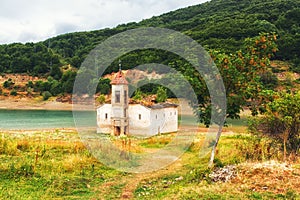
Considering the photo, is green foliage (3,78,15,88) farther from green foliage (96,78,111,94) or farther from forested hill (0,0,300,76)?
green foliage (96,78,111,94)

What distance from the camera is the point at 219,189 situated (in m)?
9.45

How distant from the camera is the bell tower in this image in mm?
30852

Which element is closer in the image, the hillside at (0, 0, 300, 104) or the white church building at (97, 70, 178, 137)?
the white church building at (97, 70, 178, 137)

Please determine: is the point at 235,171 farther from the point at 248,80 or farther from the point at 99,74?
the point at 99,74

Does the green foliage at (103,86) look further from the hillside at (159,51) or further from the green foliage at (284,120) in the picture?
the green foliage at (284,120)

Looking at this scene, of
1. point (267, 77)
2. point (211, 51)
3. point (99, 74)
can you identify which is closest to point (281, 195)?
point (211, 51)

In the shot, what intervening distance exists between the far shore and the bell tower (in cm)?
3549

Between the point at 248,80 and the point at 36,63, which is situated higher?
the point at 36,63

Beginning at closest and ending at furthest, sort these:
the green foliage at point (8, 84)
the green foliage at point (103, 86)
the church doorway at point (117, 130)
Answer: the church doorway at point (117, 130), the green foliage at point (103, 86), the green foliage at point (8, 84)

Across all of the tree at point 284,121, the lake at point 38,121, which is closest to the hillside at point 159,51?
the lake at point 38,121

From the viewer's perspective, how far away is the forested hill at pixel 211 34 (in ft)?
230

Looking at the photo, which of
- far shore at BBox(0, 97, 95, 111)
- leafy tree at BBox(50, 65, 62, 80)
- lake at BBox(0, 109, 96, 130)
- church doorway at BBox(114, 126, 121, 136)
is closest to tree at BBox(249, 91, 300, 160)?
church doorway at BBox(114, 126, 121, 136)

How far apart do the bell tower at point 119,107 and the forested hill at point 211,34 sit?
34077mm

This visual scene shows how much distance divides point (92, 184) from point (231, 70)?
21.8 feet
